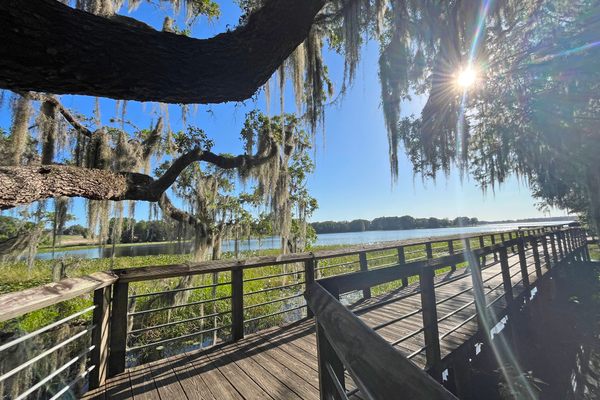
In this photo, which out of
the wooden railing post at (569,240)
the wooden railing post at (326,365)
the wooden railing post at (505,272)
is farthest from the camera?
the wooden railing post at (569,240)

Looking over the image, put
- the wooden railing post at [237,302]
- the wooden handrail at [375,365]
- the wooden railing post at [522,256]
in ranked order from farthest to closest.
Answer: the wooden railing post at [522,256]
the wooden railing post at [237,302]
the wooden handrail at [375,365]

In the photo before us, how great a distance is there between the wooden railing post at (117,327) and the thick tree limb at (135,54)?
1498mm

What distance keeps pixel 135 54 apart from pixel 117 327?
1.96 meters

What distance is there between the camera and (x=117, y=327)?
6.88 ft

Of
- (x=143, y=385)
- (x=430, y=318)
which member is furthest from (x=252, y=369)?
(x=430, y=318)

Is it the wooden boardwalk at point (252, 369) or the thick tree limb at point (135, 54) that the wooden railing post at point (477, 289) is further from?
the thick tree limb at point (135, 54)

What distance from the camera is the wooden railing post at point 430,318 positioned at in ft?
6.18

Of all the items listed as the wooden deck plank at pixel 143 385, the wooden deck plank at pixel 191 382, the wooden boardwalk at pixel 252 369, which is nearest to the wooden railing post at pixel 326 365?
the wooden boardwalk at pixel 252 369

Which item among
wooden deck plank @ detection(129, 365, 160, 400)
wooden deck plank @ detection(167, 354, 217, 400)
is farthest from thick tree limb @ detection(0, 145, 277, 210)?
wooden deck plank @ detection(167, 354, 217, 400)

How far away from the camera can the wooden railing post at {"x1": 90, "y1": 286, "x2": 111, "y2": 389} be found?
6.33 ft

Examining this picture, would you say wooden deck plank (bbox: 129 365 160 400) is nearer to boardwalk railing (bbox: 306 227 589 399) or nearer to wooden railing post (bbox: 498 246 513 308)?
boardwalk railing (bbox: 306 227 589 399)

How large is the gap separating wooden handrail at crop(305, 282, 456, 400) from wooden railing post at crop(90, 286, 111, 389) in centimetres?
190

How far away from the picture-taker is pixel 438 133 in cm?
472

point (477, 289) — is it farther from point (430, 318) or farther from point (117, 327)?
point (117, 327)
